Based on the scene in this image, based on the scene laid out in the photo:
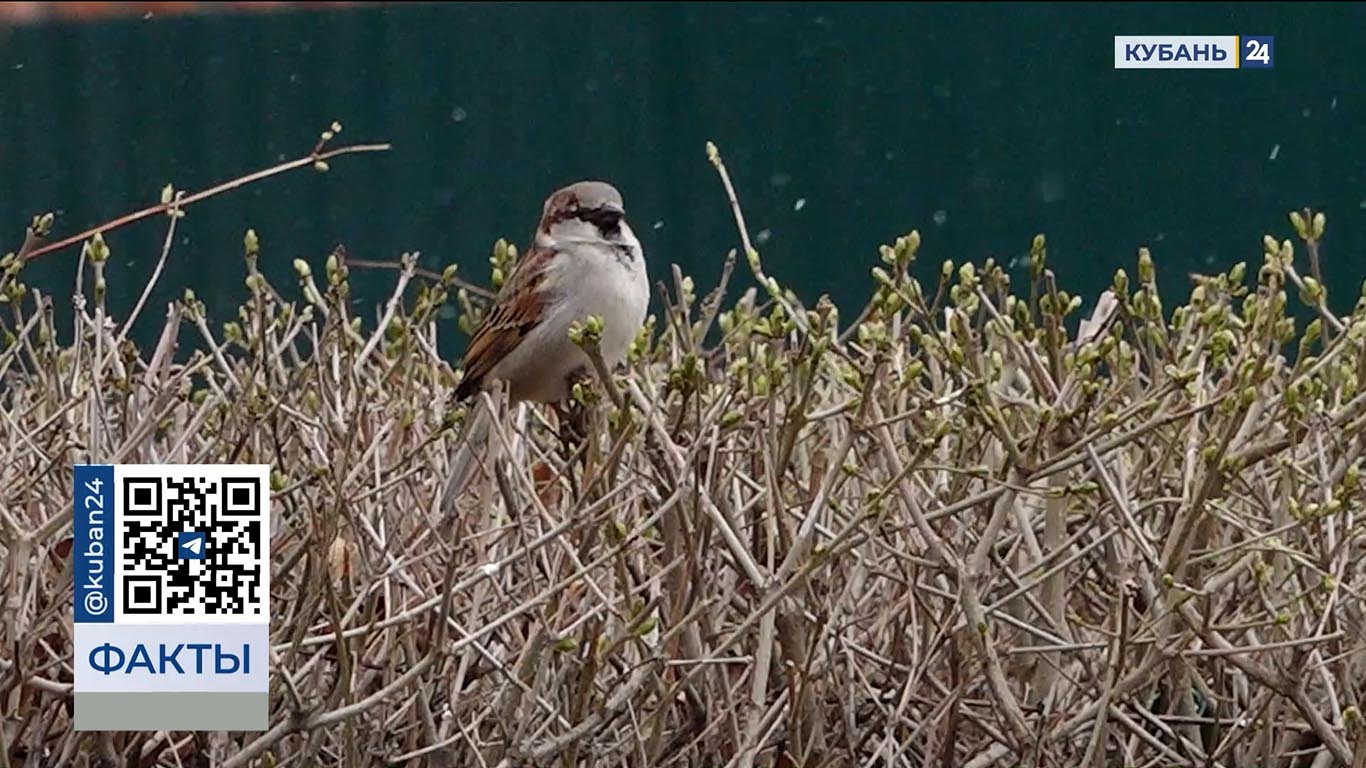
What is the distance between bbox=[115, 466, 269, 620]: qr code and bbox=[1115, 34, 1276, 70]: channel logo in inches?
54.2

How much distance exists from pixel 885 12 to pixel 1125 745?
1.65 m

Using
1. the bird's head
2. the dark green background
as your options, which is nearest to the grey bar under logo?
the bird's head

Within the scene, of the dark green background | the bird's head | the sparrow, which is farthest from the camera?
the dark green background

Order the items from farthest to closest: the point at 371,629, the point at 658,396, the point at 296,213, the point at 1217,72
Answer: the point at 296,213, the point at 1217,72, the point at 658,396, the point at 371,629

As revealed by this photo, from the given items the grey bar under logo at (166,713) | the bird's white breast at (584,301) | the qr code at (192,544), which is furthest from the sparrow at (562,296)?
the grey bar under logo at (166,713)

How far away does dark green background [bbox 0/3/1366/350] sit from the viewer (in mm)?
3340

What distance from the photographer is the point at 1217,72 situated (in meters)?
3.00

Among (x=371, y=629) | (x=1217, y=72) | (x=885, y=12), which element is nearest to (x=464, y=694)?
(x=371, y=629)

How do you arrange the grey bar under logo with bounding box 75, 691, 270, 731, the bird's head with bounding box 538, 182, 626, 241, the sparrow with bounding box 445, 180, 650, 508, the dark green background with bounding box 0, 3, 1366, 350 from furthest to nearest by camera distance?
the dark green background with bounding box 0, 3, 1366, 350, the bird's head with bounding box 538, 182, 626, 241, the sparrow with bounding box 445, 180, 650, 508, the grey bar under logo with bounding box 75, 691, 270, 731

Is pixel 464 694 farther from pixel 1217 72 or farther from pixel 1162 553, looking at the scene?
pixel 1217 72

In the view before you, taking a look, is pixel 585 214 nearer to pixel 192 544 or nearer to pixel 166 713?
pixel 192 544

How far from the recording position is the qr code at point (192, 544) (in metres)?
2.23

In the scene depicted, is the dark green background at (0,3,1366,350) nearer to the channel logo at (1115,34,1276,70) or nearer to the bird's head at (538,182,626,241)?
the channel logo at (1115,34,1276,70)

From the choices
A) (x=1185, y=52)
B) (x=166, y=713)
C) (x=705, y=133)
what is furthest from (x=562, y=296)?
(x=166, y=713)
